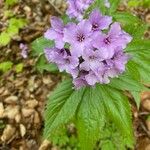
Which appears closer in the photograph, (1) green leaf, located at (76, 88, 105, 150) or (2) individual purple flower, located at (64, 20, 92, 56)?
(2) individual purple flower, located at (64, 20, 92, 56)

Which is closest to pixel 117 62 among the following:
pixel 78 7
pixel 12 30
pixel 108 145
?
pixel 78 7

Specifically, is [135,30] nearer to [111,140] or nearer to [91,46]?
[91,46]

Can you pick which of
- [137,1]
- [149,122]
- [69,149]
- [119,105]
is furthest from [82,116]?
[137,1]

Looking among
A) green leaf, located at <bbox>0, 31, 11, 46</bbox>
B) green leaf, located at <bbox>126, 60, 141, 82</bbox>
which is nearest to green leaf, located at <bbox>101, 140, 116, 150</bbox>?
green leaf, located at <bbox>126, 60, 141, 82</bbox>

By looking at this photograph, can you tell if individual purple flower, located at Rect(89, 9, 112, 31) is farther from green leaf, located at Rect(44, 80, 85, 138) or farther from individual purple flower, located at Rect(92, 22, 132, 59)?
green leaf, located at Rect(44, 80, 85, 138)

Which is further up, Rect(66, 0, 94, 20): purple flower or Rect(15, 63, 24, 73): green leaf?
Rect(66, 0, 94, 20): purple flower

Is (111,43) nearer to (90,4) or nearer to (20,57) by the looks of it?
(90,4)
